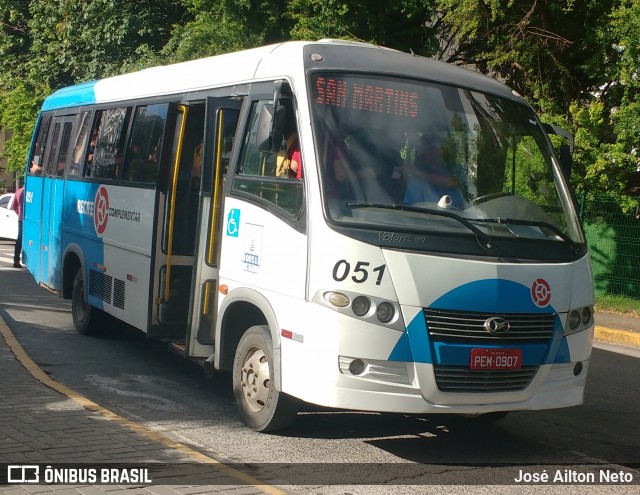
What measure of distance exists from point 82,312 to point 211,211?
4257mm

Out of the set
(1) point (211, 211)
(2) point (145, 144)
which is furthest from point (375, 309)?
(2) point (145, 144)

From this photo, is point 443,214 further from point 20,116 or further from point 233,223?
point 20,116

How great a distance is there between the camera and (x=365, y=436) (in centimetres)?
758

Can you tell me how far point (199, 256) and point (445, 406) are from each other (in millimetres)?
2602

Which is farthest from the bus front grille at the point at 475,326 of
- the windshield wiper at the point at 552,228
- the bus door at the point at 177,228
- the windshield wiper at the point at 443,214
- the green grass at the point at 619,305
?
the green grass at the point at 619,305

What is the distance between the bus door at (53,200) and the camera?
12656 mm

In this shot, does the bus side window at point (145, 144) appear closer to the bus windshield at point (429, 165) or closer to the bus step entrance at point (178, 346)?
the bus step entrance at point (178, 346)

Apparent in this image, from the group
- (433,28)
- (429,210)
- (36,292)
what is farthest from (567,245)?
(433,28)

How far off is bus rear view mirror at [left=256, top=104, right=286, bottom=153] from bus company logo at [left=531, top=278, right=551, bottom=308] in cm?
199

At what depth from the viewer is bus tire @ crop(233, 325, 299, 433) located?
723 centimetres

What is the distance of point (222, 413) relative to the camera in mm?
8164

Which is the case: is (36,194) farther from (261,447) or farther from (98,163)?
(261,447)

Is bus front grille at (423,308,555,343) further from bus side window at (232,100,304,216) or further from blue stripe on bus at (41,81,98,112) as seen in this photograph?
blue stripe on bus at (41,81,98,112)

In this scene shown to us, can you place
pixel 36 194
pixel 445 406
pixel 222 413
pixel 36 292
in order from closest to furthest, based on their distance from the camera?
pixel 445 406, pixel 222 413, pixel 36 194, pixel 36 292
